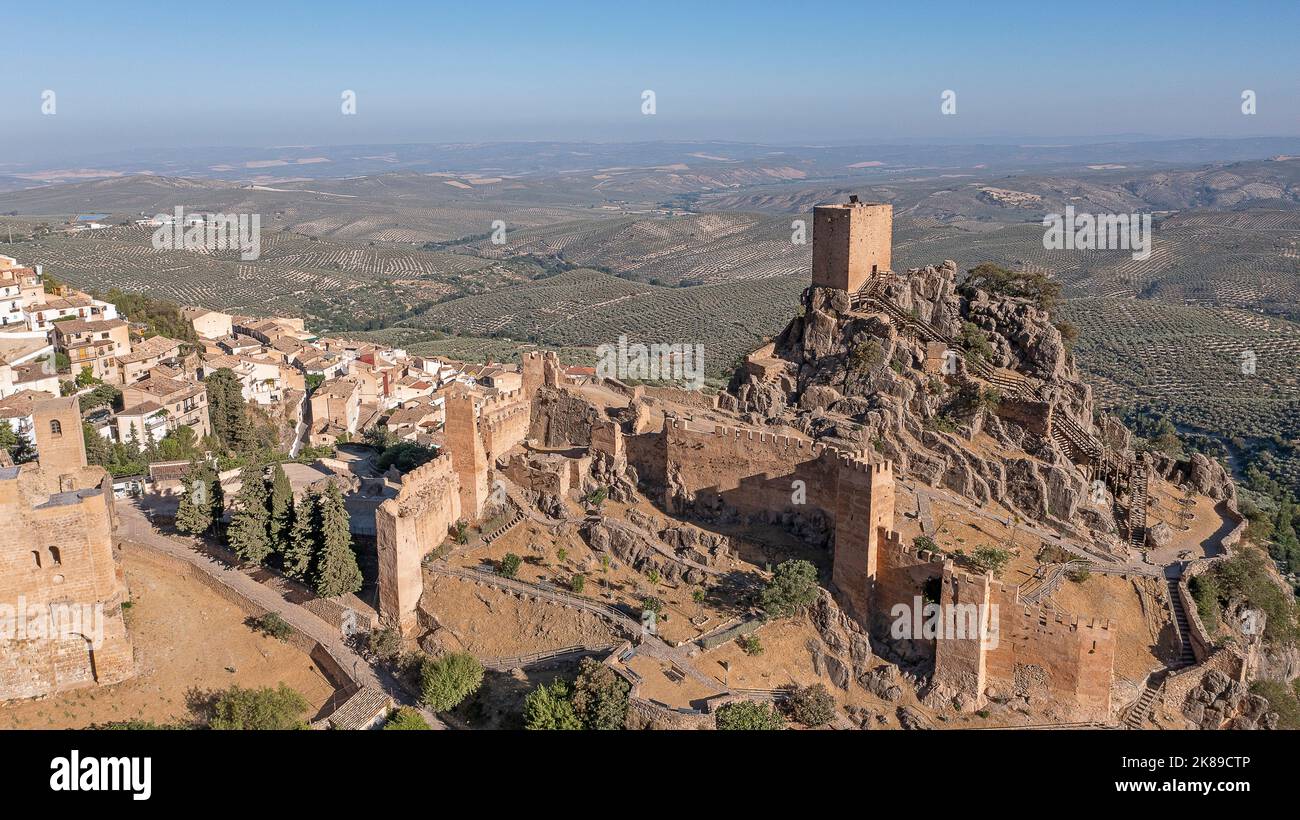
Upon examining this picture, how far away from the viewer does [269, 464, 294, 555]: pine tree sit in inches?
1131

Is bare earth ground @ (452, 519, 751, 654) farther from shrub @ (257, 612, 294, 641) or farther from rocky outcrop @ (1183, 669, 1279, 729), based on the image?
rocky outcrop @ (1183, 669, 1279, 729)

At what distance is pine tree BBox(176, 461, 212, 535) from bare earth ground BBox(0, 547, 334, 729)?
188cm

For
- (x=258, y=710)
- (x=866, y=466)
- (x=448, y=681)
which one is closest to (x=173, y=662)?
(x=258, y=710)

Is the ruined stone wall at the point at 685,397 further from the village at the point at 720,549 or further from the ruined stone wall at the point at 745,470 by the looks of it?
the ruined stone wall at the point at 745,470

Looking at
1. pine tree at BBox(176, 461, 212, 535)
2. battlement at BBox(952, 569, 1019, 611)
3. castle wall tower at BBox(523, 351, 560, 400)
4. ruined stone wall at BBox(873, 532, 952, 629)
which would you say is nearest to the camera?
battlement at BBox(952, 569, 1019, 611)

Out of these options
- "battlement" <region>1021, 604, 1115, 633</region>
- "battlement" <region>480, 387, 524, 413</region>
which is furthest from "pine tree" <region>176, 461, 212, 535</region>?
"battlement" <region>1021, 604, 1115, 633</region>

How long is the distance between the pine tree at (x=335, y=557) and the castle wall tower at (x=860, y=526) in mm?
13478

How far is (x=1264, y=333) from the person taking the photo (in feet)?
291

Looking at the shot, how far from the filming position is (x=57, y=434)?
93.9ft

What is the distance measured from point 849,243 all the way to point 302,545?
21494 mm

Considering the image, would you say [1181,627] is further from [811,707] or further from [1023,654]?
[811,707]
